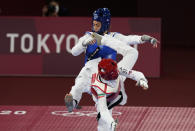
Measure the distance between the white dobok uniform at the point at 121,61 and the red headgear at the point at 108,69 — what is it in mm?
263

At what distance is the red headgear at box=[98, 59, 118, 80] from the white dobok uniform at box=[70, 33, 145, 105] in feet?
0.86

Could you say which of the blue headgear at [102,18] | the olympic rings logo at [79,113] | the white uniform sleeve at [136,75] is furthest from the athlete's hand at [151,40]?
the olympic rings logo at [79,113]

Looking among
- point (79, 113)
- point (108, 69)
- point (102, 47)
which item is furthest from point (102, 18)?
point (79, 113)

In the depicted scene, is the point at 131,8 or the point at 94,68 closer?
the point at 94,68

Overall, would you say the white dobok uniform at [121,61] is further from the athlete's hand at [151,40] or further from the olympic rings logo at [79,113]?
the olympic rings logo at [79,113]

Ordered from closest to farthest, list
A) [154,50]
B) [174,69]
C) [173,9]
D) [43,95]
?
[43,95], [154,50], [174,69], [173,9]

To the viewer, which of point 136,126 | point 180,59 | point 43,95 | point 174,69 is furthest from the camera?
point 180,59

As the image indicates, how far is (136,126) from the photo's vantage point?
9289 millimetres

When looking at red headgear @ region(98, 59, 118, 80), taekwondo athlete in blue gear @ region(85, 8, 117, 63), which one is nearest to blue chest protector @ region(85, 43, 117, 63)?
taekwondo athlete in blue gear @ region(85, 8, 117, 63)

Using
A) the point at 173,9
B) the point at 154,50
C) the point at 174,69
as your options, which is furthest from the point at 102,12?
the point at 173,9

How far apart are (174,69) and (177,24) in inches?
180

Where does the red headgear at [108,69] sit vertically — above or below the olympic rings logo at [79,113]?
above

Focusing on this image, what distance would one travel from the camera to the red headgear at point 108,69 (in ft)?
24.0

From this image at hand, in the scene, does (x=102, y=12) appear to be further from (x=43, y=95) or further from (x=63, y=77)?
(x=63, y=77)
